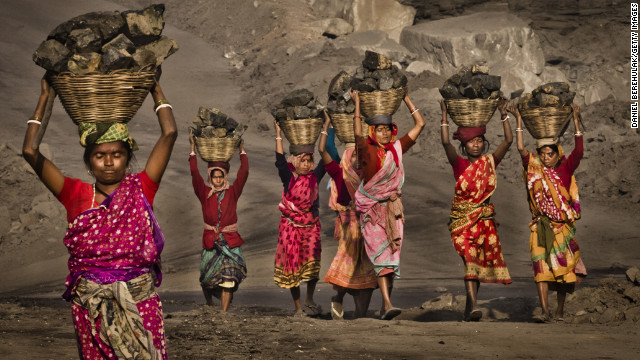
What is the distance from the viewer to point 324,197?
68.5 feet

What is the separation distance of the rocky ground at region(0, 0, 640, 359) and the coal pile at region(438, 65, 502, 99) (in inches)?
91.8

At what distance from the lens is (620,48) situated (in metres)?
32.0

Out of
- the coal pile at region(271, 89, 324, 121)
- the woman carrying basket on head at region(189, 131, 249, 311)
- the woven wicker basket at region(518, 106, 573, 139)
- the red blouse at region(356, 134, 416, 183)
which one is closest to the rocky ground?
the woman carrying basket on head at region(189, 131, 249, 311)

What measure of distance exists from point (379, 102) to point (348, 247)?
65.1 inches

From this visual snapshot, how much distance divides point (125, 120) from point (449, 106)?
195 inches

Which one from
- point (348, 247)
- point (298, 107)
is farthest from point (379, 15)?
point (348, 247)

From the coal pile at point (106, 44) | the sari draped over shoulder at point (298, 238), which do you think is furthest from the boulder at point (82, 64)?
the sari draped over shoulder at point (298, 238)

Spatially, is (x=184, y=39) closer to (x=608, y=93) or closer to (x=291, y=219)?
(x=608, y=93)

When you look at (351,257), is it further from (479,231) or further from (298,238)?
(479,231)

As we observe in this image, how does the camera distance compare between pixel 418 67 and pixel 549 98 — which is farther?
pixel 418 67

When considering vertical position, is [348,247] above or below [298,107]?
Answer: below

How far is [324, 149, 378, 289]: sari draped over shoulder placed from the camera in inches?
375

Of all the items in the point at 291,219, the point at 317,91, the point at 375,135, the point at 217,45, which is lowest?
the point at 291,219

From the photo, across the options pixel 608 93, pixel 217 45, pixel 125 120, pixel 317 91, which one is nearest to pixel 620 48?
pixel 608 93
